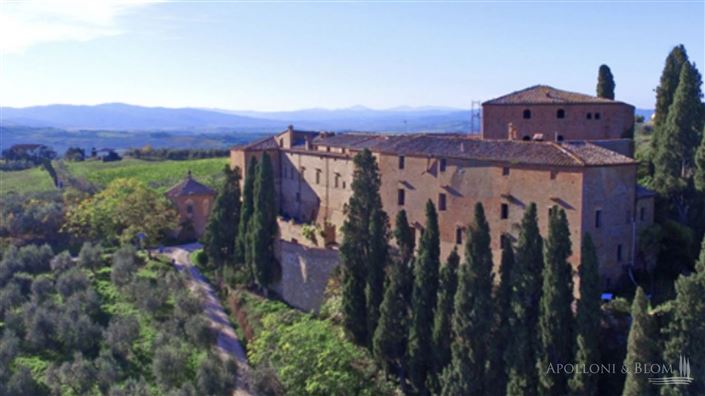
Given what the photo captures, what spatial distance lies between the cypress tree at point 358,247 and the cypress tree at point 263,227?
22.1ft

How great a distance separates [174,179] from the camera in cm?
5938

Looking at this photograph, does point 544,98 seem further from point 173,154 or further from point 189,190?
point 173,154

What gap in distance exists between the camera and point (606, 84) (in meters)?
34.6

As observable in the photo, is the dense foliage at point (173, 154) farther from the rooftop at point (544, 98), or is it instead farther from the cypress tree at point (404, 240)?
the cypress tree at point (404, 240)

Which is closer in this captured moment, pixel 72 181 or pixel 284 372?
pixel 284 372

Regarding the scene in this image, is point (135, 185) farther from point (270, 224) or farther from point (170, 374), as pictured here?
point (170, 374)

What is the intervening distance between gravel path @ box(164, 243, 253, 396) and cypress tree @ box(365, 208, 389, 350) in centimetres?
522

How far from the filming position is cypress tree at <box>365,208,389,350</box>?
25844mm

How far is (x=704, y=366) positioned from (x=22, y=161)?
229ft

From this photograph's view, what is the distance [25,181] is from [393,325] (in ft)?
155

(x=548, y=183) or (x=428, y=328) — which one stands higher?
(x=548, y=183)

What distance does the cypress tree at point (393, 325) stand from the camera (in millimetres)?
24547

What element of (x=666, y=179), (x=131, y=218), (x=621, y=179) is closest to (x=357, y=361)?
(x=621, y=179)

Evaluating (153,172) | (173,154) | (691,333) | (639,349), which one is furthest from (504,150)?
(173,154)
